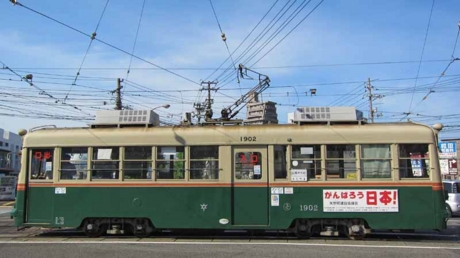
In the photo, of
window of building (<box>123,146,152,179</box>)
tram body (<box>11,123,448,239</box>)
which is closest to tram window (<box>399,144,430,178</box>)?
tram body (<box>11,123,448,239</box>)

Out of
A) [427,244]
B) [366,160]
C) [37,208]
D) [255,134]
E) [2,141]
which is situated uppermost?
[2,141]

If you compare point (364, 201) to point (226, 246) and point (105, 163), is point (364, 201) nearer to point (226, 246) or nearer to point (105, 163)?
point (226, 246)

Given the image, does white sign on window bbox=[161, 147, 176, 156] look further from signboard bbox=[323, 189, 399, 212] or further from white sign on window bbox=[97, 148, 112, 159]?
signboard bbox=[323, 189, 399, 212]

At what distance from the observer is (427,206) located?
988cm

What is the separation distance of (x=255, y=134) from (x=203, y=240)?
2.80 metres

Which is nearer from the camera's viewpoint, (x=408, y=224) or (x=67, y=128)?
(x=408, y=224)

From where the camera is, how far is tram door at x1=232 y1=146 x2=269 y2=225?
10.2 meters

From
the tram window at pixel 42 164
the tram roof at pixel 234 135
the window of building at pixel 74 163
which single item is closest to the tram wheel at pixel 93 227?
the window of building at pixel 74 163

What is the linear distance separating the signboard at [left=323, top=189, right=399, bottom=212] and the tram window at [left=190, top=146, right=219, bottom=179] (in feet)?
9.07

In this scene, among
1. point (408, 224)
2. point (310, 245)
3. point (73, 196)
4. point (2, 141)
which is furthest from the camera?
point (2, 141)

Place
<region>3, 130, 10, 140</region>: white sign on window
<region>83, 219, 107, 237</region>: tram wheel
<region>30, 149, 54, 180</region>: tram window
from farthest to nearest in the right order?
<region>3, 130, 10, 140</region>: white sign on window
<region>30, 149, 54, 180</region>: tram window
<region>83, 219, 107, 237</region>: tram wheel

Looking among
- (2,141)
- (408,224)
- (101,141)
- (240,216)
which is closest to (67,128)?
(101,141)

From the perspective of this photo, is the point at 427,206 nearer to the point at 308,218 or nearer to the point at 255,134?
A: the point at 308,218

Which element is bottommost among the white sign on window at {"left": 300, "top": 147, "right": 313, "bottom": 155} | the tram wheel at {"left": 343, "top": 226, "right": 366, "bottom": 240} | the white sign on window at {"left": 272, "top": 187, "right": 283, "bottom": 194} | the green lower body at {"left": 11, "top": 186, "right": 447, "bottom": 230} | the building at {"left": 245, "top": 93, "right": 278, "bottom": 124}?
the tram wheel at {"left": 343, "top": 226, "right": 366, "bottom": 240}
